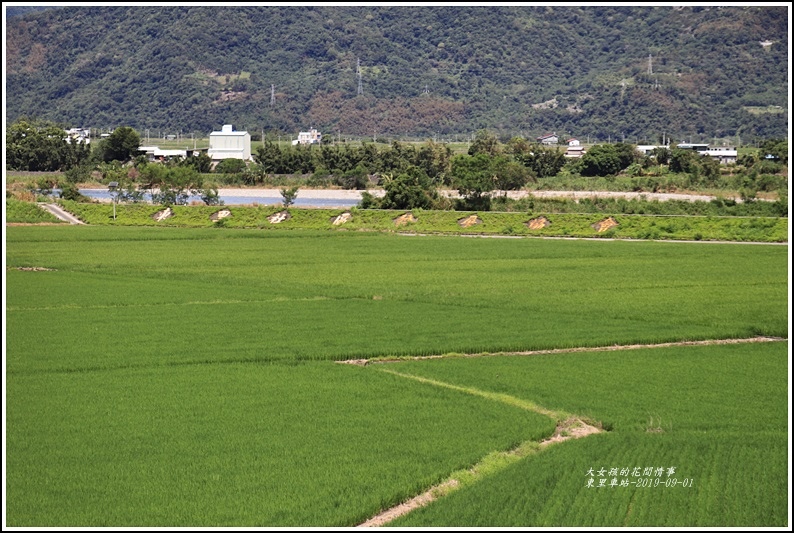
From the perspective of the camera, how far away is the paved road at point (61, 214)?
60803 millimetres

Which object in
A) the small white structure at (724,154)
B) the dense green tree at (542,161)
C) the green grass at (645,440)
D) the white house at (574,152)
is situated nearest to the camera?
the green grass at (645,440)

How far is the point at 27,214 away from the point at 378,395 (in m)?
46.2

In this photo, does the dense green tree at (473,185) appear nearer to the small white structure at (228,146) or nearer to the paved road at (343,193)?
the paved road at (343,193)

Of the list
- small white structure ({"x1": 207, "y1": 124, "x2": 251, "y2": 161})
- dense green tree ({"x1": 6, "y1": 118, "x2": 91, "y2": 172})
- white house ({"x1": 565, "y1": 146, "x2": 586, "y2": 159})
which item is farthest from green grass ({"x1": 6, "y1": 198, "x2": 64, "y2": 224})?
white house ({"x1": 565, "y1": 146, "x2": 586, "y2": 159})

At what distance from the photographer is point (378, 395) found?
18.2 metres

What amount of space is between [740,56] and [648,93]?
73.4ft

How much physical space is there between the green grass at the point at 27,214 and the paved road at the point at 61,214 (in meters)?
0.72

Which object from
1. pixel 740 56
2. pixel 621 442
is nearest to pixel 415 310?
pixel 621 442

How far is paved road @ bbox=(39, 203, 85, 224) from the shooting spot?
60803 millimetres

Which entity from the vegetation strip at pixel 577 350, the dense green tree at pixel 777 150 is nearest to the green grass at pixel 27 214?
the vegetation strip at pixel 577 350

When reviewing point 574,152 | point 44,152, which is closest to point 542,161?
point 574,152

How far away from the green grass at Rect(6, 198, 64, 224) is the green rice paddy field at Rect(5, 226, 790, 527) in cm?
2314

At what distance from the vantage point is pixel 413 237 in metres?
50.9

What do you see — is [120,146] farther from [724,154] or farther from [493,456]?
[493,456]
